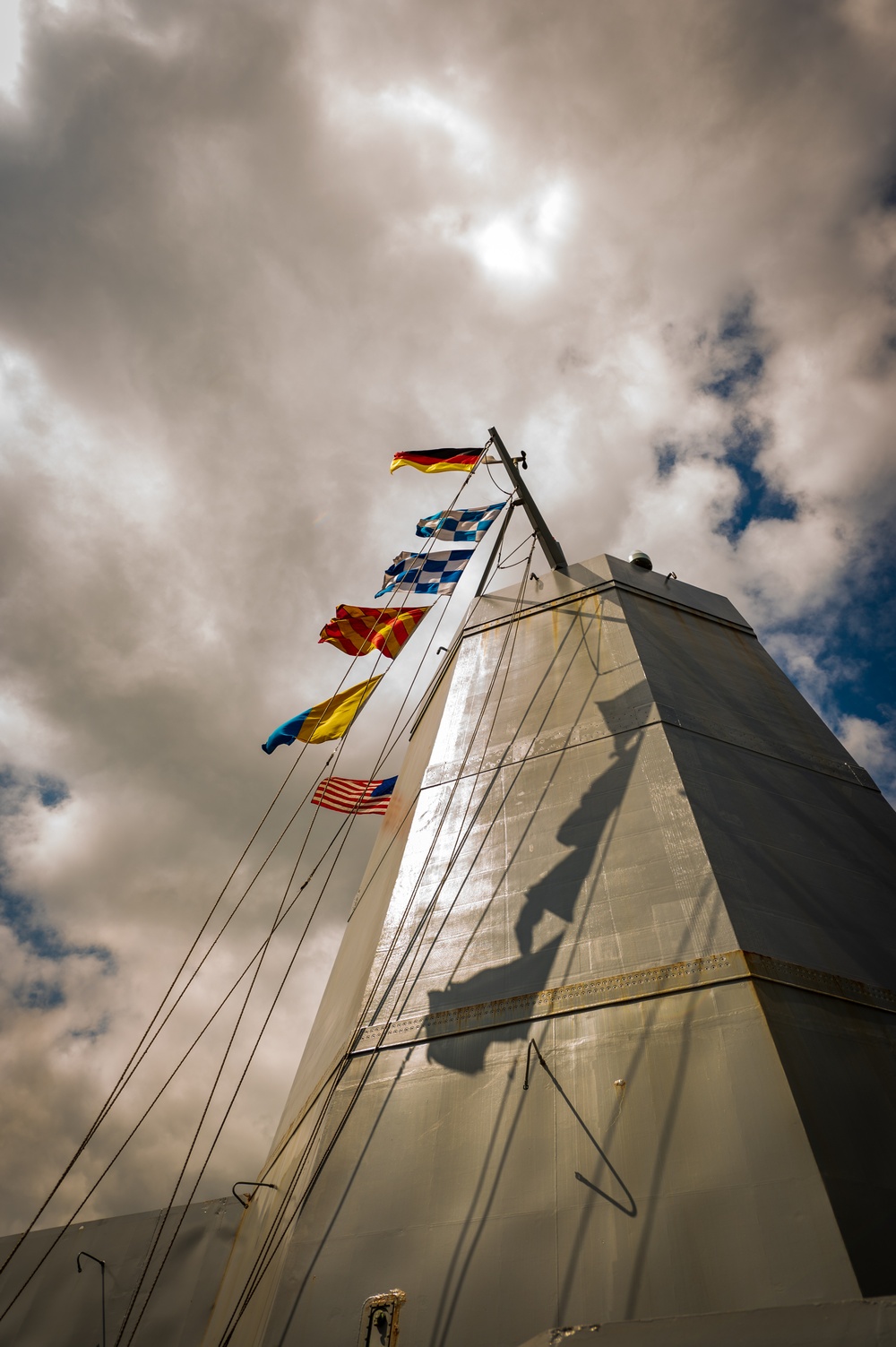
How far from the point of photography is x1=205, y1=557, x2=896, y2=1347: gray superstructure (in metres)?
5.38

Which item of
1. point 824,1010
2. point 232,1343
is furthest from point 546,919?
point 232,1343

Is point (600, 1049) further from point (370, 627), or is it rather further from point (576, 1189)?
point (370, 627)

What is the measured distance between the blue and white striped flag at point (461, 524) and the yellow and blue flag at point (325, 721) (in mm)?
3121

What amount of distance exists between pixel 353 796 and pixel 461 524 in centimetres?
595

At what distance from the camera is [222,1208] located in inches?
390

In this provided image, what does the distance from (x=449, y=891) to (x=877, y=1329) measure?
6.58 metres

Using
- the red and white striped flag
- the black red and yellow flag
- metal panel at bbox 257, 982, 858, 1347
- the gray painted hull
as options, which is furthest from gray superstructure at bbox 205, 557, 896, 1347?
the black red and yellow flag

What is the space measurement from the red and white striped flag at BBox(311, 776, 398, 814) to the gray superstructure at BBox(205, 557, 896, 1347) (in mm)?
3398

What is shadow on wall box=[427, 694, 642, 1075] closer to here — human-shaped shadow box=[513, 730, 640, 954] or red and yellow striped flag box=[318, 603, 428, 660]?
human-shaped shadow box=[513, 730, 640, 954]

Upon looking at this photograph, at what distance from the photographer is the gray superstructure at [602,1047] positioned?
5.38 meters

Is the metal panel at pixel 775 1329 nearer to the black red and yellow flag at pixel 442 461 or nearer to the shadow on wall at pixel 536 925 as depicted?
the shadow on wall at pixel 536 925

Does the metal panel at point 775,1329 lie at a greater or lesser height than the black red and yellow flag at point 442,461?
lesser

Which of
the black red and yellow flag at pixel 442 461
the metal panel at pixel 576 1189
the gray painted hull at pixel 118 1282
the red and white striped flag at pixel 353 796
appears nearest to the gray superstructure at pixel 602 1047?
the metal panel at pixel 576 1189

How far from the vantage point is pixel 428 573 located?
14.9m
